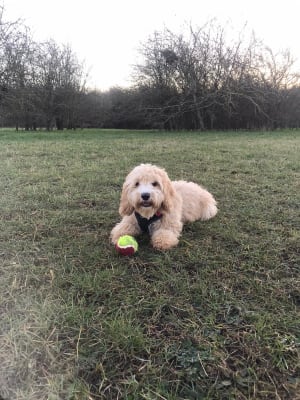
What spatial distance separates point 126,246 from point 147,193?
58 cm

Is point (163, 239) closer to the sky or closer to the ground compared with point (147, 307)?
closer to the sky

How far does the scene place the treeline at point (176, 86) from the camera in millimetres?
21078

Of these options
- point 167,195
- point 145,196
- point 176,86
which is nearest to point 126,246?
point 145,196

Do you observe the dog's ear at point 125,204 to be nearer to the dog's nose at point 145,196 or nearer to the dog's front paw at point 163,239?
the dog's nose at point 145,196

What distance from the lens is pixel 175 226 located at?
11.3 ft

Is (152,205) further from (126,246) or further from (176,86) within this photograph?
(176,86)

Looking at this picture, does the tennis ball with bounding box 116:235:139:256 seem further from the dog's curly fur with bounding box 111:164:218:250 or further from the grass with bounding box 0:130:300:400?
the dog's curly fur with bounding box 111:164:218:250

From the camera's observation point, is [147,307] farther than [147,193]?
No

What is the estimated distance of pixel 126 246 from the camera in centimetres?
296

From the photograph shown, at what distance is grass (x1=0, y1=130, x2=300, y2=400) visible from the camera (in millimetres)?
1684

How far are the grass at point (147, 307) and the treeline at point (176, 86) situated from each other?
19345mm

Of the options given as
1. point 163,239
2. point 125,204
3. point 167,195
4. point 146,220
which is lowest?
point 163,239

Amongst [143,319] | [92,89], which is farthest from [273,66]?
[143,319]

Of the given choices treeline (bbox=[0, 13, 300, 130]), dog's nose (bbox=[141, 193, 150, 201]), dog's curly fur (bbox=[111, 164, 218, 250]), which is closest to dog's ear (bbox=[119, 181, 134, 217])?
dog's curly fur (bbox=[111, 164, 218, 250])
